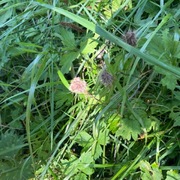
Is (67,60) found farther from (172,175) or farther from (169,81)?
(172,175)

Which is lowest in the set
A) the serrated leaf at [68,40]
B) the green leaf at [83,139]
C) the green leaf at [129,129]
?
the green leaf at [83,139]

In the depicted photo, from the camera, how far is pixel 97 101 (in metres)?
1.25

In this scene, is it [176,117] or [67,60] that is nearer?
[176,117]

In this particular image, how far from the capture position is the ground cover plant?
114 cm

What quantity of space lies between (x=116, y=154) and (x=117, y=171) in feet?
0.21

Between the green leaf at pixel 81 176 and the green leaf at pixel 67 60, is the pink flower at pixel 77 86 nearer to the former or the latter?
the green leaf at pixel 67 60

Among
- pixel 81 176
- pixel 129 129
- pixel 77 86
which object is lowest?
pixel 81 176

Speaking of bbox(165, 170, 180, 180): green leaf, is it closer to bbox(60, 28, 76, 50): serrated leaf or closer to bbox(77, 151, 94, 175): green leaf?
bbox(77, 151, 94, 175): green leaf

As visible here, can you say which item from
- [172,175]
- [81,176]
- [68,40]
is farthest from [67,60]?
[172,175]

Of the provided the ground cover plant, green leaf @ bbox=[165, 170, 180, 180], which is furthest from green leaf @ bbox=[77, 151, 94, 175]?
green leaf @ bbox=[165, 170, 180, 180]

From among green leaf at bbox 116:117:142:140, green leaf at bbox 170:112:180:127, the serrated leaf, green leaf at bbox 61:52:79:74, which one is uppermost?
the serrated leaf

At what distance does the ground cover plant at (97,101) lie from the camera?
114cm

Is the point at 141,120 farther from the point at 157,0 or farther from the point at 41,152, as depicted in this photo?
the point at 157,0

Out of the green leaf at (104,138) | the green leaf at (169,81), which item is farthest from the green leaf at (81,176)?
the green leaf at (169,81)
